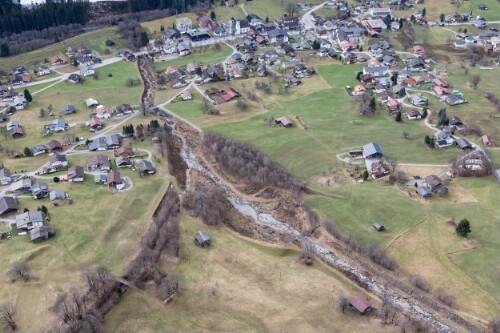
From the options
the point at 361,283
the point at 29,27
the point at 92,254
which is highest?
the point at 29,27

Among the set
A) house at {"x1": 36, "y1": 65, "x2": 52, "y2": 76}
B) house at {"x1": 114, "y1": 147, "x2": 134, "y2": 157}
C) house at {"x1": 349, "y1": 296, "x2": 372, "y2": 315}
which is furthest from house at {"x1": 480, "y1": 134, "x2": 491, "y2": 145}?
house at {"x1": 36, "y1": 65, "x2": 52, "y2": 76}

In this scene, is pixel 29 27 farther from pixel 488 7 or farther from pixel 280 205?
pixel 488 7

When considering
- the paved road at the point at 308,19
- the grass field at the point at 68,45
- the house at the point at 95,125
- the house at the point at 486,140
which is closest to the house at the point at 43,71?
the grass field at the point at 68,45

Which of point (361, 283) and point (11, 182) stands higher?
point (11, 182)

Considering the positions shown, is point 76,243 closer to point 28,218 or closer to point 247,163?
point 28,218

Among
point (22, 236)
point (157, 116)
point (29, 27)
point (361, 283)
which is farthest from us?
point (29, 27)

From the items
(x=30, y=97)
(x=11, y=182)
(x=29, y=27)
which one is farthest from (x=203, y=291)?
(x=29, y=27)

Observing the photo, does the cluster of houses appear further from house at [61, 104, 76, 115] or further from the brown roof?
house at [61, 104, 76, 115]
